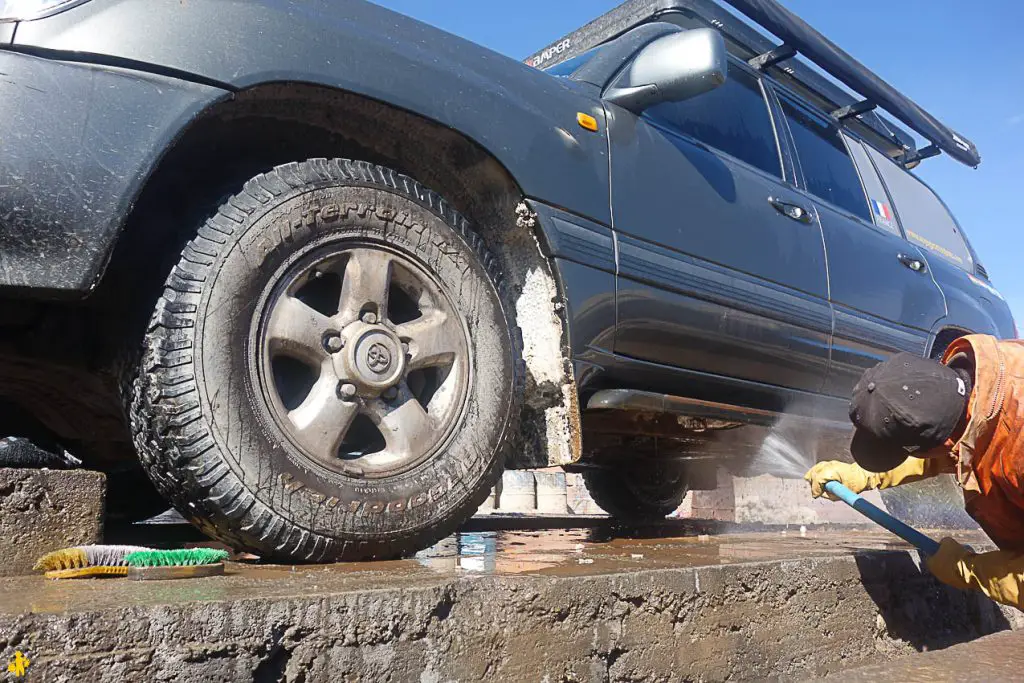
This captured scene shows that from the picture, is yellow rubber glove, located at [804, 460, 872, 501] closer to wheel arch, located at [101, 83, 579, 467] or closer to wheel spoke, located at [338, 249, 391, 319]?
wheel arch, located at [101, 83, 579, 467]

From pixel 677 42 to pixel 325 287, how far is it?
1.44m

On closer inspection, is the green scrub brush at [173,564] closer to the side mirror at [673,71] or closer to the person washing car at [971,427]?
the person washing car at [971,427]

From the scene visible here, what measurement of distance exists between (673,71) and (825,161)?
1.62m

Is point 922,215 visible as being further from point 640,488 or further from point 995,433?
point 995,433

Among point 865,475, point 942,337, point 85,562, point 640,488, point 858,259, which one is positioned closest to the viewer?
point 85,562

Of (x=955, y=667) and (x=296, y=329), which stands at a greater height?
(x=296, y=329)

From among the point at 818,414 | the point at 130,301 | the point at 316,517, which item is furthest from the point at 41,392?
the point at 818,414

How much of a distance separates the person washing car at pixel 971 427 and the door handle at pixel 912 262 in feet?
5.58

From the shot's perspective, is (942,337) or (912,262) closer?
(912,262)

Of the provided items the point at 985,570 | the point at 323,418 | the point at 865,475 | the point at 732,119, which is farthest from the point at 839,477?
the point at 323,418

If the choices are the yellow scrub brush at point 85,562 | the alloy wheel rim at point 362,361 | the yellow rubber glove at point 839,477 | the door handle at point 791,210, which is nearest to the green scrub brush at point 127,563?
the yellow scrub brush at point 85,562

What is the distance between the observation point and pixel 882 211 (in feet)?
13.8

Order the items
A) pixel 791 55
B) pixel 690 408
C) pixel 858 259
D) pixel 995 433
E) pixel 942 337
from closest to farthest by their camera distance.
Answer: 1. pixel 995 433
2. pixel 690 408
3. pixel 858 259
4. pixel 791 55
5. pixel 942 337

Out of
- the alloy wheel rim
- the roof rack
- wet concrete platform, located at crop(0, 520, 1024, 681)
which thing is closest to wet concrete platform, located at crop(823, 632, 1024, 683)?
wet concrete platform, located at crop(0, 520, 1024, 681)
